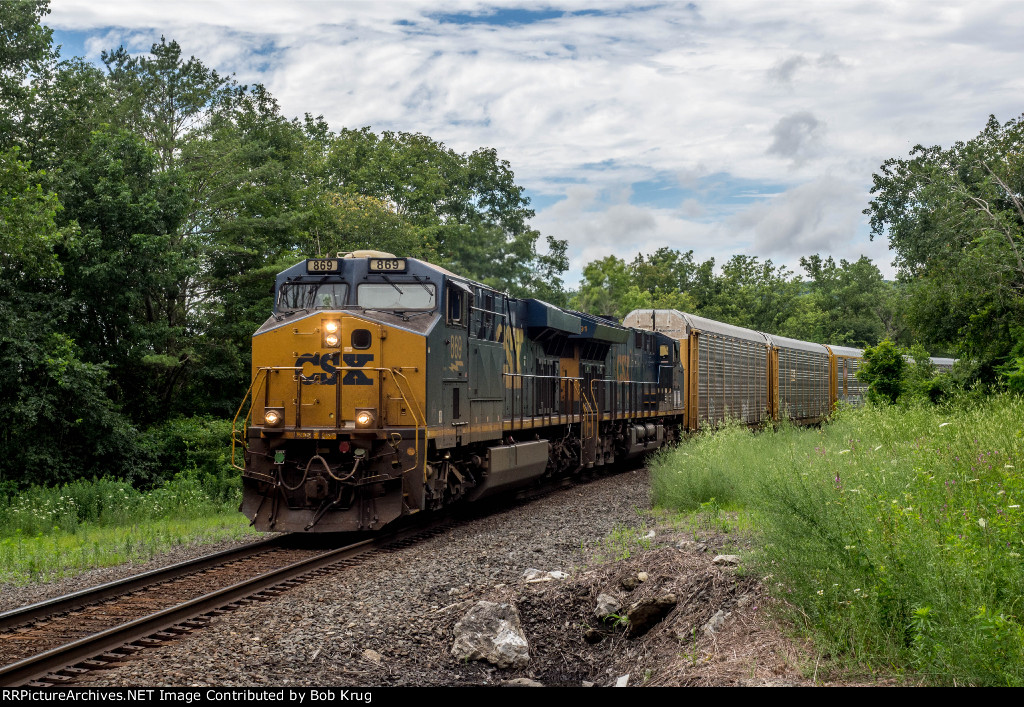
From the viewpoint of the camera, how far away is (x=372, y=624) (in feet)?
23.4

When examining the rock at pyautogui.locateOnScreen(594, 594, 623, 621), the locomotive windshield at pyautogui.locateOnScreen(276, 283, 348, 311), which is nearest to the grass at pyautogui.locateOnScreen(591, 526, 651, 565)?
the rock at pyautogui.locateOnScreen(594, 594, 623, 621)

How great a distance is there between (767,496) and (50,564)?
8434 mm

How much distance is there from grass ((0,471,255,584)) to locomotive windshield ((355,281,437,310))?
387 cm

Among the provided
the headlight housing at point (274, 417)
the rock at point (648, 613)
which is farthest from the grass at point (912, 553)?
the headlight housing at point (274, 417)

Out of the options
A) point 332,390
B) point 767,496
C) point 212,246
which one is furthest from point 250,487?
point 212,246

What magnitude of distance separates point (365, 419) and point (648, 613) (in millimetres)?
4743

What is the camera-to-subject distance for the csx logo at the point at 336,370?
10.9 metres

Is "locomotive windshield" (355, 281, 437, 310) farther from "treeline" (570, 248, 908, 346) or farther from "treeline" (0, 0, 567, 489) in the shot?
"treeline" (570, 248, 908, 346)

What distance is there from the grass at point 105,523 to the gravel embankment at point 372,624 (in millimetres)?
1524

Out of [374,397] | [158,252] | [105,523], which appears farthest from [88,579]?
[158,252]

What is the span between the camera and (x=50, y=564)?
1030 centimetres

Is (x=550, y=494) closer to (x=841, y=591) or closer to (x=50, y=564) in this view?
(x=50, y=564)

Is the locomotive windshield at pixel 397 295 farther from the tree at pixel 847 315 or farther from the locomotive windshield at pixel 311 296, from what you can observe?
the tree at pixel 847 315

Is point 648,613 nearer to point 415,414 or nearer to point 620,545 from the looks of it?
point 620,545
